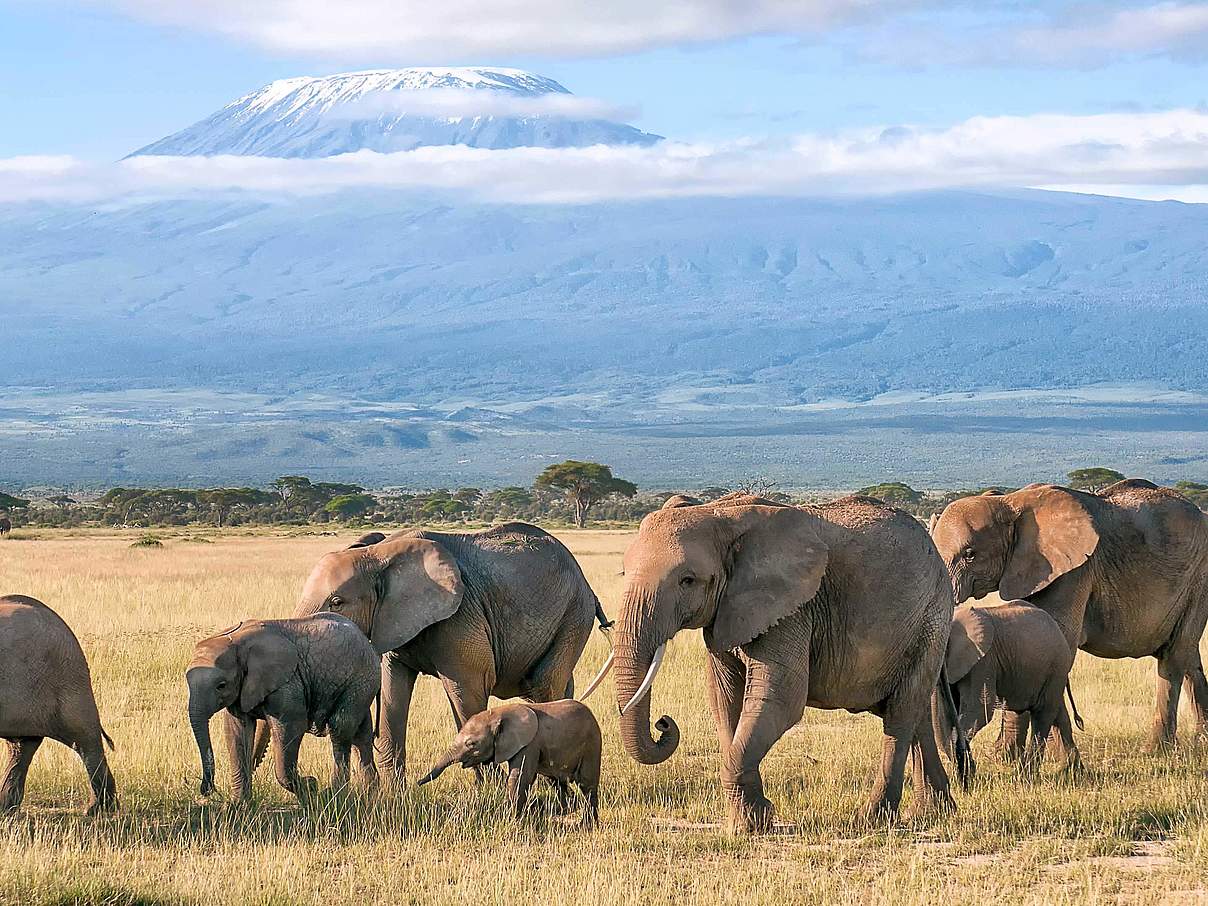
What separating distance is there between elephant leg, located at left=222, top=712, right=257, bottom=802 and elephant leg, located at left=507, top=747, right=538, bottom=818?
71.1 inches

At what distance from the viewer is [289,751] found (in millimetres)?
11719

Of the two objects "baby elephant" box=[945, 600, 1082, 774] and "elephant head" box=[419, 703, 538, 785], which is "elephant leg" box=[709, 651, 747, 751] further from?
"baby elephant" box=[945, 600, 1082, 774]

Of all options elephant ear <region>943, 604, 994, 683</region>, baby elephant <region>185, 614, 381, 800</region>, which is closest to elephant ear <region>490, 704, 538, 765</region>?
baby elephant <region>185, 614, 381, 800</region>

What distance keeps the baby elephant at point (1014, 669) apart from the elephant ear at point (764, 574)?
8.64ft

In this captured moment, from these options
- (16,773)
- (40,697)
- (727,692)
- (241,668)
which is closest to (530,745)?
(727,692)

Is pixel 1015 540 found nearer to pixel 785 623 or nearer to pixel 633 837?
pixel 785 623

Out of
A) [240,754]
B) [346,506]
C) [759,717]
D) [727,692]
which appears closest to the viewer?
[759,717]

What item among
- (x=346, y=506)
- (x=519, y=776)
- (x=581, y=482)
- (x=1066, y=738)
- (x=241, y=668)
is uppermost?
(x=241, y=668)

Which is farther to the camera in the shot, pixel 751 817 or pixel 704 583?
pixel 751 817

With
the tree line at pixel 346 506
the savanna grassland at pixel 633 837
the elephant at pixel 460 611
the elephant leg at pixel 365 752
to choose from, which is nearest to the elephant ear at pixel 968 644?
the savanna grassland at pixel 633 837

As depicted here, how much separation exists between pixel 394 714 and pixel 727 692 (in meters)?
2.73

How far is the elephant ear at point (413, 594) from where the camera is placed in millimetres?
12516

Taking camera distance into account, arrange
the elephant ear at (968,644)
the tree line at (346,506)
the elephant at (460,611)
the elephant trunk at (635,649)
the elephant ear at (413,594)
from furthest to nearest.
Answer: the tree line at (346,506) → the elephant ear at (968,644) → the elephant at (460,611) → the elephant ear at (413,594) → the elephant trunk at (635,649)

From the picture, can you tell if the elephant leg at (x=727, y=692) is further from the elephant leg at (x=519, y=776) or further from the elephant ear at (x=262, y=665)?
the elephant ear at (x=262, y=665)
